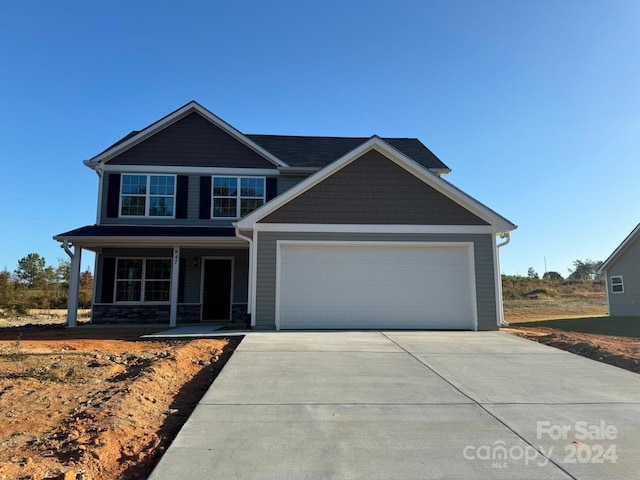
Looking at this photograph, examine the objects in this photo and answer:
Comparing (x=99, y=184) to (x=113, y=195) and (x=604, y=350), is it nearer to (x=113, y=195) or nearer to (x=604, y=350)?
(x=113, y=195)

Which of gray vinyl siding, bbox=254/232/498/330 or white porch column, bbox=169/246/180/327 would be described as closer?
gray vinyl siding, bbox=254/232/498/330

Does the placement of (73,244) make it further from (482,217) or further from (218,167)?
(482,217)

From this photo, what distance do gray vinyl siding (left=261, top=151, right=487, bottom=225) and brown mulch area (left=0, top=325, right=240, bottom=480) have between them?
4431 millimetres

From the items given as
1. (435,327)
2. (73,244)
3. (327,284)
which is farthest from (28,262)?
(435,327)

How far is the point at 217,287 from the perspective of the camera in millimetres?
14891

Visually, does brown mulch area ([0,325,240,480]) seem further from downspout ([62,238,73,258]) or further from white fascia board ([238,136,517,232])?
downspout ([62,238,73,258])

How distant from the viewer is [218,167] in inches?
589

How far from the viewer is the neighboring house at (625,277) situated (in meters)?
21.0

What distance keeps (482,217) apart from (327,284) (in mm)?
4544

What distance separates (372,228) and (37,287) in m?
25.1

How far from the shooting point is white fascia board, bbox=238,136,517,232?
36.4ft

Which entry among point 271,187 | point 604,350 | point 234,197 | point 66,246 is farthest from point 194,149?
point 604,350

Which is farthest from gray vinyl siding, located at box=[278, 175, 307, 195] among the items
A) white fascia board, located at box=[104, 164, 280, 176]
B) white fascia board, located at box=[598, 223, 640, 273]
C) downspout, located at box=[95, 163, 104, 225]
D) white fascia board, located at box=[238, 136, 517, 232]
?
white fascia board, located at box=[598, 223, 640, 273]

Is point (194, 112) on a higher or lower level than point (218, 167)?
higher
